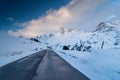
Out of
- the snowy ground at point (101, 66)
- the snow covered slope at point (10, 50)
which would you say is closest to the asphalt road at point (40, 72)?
the snowy ground at point (101, 66)

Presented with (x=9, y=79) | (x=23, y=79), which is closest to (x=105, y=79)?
(x=23, y=79)

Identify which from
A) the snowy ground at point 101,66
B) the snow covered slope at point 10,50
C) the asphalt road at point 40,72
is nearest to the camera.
A: the asphalt road at point 40,72

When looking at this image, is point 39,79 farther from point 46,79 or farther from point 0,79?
point 0,79

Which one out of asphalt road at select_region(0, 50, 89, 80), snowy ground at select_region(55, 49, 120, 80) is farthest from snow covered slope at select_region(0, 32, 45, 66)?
snowy ground at select_region(55, 49, 120, 80)

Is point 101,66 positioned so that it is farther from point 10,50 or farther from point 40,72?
point 10,50

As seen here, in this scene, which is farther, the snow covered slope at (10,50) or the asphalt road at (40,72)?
the snow covered slope at (10,50)

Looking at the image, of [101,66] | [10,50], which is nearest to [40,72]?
[101,66]

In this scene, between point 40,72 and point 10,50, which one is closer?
point 40,72

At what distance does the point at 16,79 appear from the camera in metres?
9.64

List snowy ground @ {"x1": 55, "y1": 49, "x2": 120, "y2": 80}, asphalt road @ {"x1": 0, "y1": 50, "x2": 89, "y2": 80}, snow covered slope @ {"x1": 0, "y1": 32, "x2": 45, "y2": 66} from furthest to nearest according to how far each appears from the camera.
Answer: snow covered slope @ {"x1": 0, "y1": 32, "x2": 45, "y2": 66}
snowy ground @ {"x1": 55, "y1": 49, "x2": 120, "y2": 80}
asphalt road @ {"x1": 0, "y1": 50, "x2": 89, "y2": 80}

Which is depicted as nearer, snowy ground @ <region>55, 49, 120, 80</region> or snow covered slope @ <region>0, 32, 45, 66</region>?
snowy ground @ <region>55, 49, 120, 80</region>

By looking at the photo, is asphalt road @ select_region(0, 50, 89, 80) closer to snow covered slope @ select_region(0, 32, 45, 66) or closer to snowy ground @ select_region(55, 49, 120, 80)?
snowy ground @ select_region(55, 49, 120, 80)

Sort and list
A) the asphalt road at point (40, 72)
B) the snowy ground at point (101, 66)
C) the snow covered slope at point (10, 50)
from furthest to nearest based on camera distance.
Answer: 1. the snow covered slope at point (10, 50)
2. the snowy ground at point (101, 66)
3. the asphalt road at point (40, 72)

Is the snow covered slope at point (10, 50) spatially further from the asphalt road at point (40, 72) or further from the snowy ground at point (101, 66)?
the snowy ground at point (101, 66)
